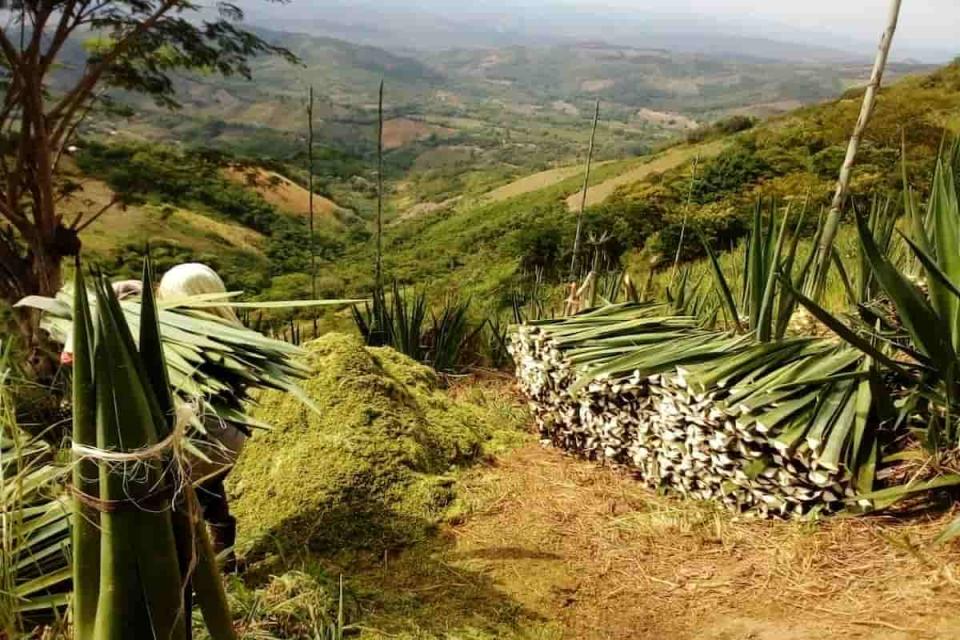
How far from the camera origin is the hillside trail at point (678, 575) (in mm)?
2322

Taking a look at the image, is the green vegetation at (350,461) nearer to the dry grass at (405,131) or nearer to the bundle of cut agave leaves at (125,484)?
the bundle of cut agave leaves at (125,484)

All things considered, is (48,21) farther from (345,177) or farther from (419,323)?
(345,177)

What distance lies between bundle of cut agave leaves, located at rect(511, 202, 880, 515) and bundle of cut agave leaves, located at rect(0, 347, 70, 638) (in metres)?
2.21

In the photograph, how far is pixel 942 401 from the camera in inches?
101

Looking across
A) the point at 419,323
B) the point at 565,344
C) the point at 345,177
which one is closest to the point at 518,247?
→ the point at 419,323

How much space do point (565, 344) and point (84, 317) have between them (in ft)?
9.50

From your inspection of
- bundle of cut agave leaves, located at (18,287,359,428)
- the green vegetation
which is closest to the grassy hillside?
the green vegetation

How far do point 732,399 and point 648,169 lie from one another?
3225 centimetres

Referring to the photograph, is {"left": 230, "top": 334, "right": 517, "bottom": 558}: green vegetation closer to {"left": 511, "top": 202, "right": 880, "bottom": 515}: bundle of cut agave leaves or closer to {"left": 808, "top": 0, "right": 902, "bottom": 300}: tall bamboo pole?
{"left": 511, "top": 202, "right": 880, "bottom": 515}: bundle of cut agave leaves

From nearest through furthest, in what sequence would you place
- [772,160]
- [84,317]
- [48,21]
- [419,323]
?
[84,317] → [419,323] → [48,21] → [772,160]

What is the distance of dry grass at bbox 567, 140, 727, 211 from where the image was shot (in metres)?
30.5

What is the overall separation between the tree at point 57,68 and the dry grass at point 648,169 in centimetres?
2080

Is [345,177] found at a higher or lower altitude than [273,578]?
lower

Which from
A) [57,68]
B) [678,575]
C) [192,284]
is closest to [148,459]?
[192,284]
